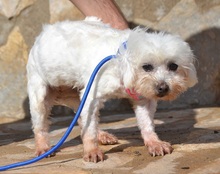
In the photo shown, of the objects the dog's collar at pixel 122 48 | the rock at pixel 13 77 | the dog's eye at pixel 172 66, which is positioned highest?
the rock at pixel 13 77

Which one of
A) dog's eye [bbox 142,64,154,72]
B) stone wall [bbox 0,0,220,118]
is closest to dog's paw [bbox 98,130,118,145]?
dog's eye [bbox 142,64,154,72]

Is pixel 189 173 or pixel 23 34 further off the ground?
pixel 23 34

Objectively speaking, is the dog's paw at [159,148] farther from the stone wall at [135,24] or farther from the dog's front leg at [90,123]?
the stone wall at [135,24]

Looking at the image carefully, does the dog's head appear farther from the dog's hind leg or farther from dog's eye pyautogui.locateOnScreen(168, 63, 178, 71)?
the dog's hind leg

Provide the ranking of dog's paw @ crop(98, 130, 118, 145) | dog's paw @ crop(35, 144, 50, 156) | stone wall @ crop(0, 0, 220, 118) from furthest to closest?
1. stone wall @ crop(0, 0, 220, 118)
2. dog's paw @ crop(98, 130, 118, 145)
3. dog's paw @ crop(35, 144, 50, 156)

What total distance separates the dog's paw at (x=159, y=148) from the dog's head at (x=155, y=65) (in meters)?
0.35

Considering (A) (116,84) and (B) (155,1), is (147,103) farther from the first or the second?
(B) (155,1)

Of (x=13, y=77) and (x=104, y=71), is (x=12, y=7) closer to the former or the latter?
(x=13, y=77)

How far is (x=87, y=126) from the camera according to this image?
3947 millimetres

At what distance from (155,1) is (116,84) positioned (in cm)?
255

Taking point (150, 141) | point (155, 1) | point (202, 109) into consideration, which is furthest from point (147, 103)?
point (155, 1)

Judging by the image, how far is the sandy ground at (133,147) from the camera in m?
3.62

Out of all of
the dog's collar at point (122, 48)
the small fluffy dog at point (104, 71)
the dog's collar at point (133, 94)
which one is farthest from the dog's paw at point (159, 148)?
the dog's collar at point (122, 48)

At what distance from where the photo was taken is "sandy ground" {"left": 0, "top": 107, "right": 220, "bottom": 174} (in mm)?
3615
